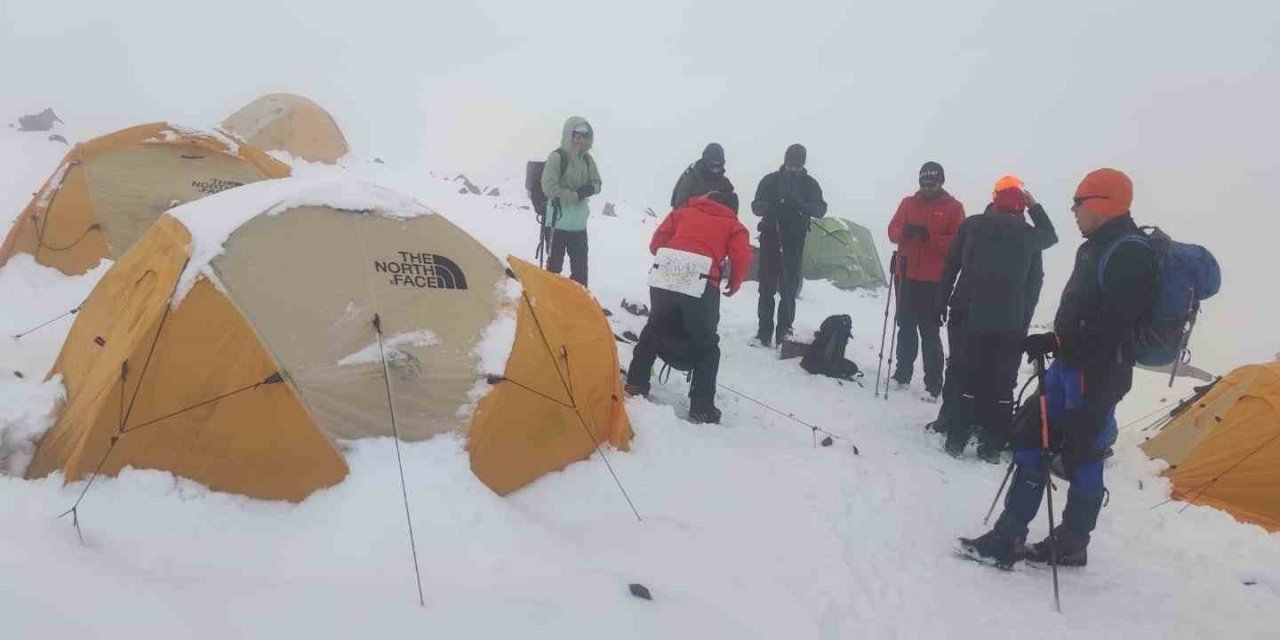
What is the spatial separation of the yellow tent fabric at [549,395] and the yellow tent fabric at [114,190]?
649 centimetres

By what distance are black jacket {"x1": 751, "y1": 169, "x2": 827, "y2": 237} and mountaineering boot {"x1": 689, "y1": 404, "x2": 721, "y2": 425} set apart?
3.58 m

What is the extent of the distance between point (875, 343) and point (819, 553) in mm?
8458

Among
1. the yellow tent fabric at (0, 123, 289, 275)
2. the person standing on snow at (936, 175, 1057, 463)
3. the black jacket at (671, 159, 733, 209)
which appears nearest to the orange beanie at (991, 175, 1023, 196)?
the person standing on snow at (936, 175, 1057, 463)

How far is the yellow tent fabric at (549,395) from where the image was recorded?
4711 millimetres

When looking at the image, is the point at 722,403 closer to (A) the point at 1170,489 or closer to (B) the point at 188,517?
(A) the point at 1170,489

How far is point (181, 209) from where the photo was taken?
15.6ft

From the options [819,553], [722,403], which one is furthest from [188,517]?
[722,403]

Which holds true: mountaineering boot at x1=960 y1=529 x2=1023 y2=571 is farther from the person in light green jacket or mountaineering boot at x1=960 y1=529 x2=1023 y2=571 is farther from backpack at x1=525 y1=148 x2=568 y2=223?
backpack at x1=525 y1=148 x2=568 y2=223

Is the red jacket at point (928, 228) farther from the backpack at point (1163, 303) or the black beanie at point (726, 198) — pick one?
the backpack at point (1163, 303)

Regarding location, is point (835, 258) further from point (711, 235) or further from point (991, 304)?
point (711, 235)

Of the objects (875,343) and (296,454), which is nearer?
(296,454)

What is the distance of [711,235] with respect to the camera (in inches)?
258

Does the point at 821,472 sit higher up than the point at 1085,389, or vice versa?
the point at 1085,389

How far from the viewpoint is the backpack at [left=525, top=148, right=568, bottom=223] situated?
910cm
